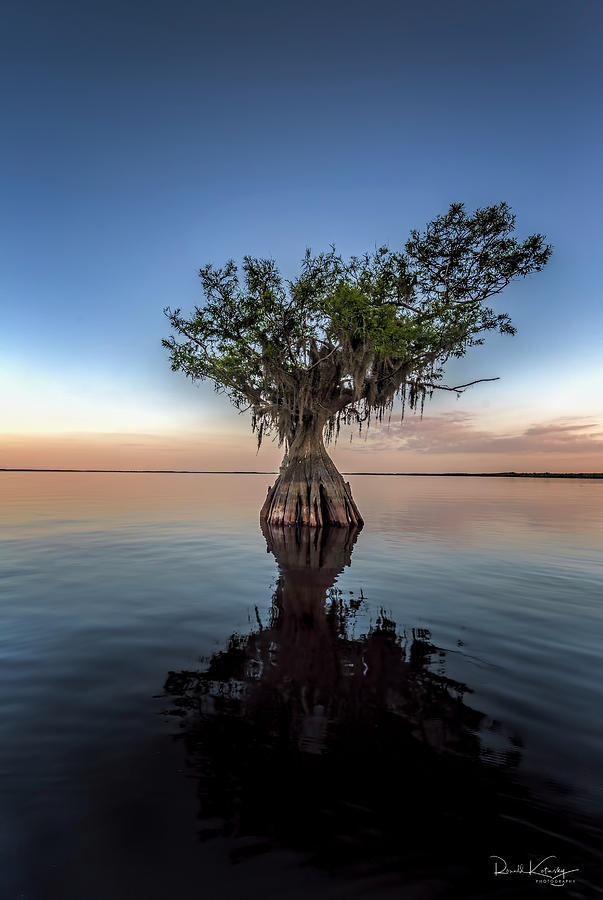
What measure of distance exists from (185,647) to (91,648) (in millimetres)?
1465

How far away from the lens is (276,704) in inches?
178

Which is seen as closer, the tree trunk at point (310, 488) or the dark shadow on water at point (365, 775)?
the dark shadow on water at point (365, 775)

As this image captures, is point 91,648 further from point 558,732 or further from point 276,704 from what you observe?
point 558,732

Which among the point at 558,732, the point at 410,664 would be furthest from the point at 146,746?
the point at 558,732

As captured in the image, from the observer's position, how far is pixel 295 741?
12.5 feet

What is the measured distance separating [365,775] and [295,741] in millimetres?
758

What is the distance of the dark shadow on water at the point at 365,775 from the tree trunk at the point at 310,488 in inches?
557

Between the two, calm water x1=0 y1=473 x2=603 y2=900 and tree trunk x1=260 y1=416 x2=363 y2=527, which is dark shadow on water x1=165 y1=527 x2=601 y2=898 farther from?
tree trunk x1=260 y1=416 x2=363 y2=527
